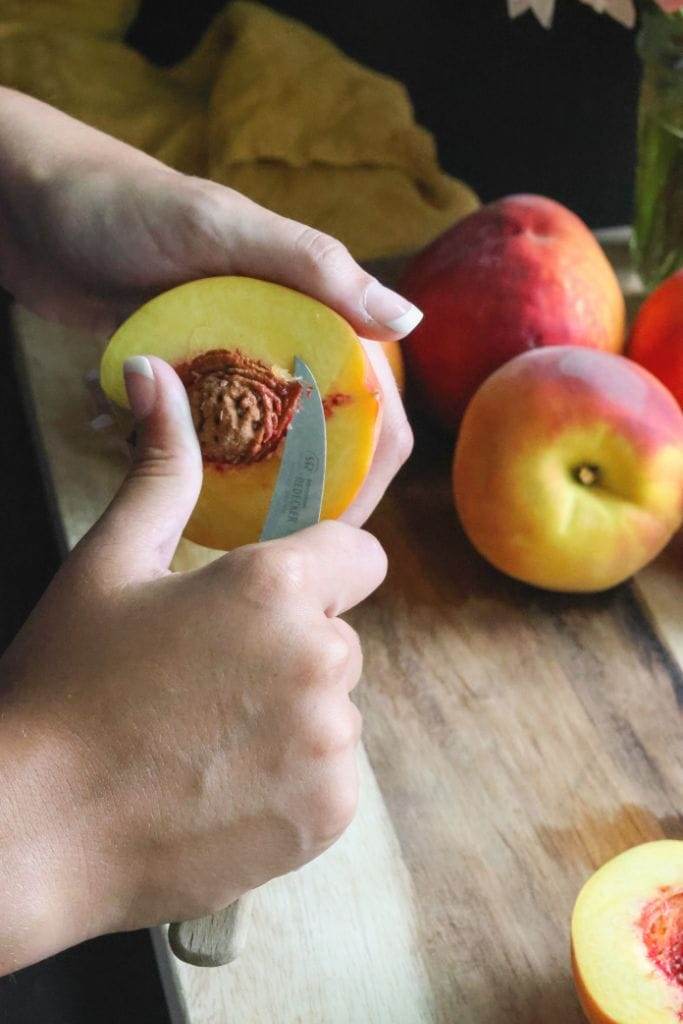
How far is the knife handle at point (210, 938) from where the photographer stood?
0.60 meters

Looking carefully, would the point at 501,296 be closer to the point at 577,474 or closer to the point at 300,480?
the point at 577,474

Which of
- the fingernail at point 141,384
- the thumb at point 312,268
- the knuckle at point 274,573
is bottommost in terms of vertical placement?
the knuckle at point 274,573

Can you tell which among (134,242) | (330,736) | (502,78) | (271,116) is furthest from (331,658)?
(502,78)

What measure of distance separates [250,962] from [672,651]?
0.35 meters

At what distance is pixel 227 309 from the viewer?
0.69 m

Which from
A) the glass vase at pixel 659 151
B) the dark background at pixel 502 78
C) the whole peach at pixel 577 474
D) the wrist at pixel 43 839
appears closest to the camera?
the wrist at pixel 43 839

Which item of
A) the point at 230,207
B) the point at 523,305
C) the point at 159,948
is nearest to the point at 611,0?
the point at 523,305

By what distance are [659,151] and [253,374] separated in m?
0.50

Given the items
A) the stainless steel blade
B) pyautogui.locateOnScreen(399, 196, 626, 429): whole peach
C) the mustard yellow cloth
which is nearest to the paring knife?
the stainless steel blade

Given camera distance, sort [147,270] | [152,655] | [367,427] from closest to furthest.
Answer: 1. [152,655]
2. [367,427]
3. [147,270]

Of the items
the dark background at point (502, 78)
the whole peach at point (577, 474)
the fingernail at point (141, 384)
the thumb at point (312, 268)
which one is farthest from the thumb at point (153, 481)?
the dark background at point (502, 78)

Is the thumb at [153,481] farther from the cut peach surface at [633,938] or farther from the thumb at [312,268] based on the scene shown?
the cut peach surface at [633,938]

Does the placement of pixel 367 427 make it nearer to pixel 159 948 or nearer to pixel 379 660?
pixel 379 660

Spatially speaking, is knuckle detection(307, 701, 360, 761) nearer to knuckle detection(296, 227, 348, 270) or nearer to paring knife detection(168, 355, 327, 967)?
paring knife detection(168, 355, 327, 967)
